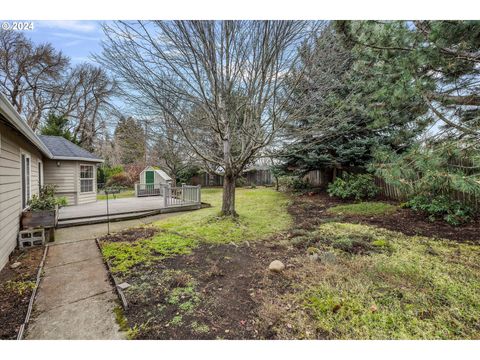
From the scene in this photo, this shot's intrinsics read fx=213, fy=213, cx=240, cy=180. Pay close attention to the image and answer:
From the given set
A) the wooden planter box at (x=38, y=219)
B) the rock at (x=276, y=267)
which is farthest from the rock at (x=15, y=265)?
the rock at (x=276, y=267)

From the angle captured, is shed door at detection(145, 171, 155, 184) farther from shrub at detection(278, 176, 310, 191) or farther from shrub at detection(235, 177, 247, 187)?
shrub at detection(278, 176, 310, 191)

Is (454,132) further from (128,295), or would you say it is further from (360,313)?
(128,295)

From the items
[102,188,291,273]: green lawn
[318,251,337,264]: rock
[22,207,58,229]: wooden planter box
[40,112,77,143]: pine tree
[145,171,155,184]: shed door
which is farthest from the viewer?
[145,171,155,184]: shed door

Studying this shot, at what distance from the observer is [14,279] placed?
9.22 ft

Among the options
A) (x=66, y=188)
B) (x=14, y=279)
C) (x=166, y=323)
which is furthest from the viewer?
(x=66, y=188)

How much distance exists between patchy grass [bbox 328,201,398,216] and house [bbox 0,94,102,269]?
7211 millimetres

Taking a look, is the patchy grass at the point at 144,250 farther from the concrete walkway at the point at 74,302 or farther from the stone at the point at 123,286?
the stone at the point at 123,286

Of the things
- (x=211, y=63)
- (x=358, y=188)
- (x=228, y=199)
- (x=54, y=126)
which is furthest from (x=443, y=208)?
(x=54, y=126)

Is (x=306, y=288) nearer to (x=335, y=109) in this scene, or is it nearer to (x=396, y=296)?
(x=396, y=296)

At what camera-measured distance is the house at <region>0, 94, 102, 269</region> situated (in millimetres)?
3199

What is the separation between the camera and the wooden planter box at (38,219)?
4270 millimetres

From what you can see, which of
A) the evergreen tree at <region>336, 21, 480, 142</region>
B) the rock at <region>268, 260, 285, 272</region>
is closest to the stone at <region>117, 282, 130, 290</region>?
the rock at <region>268, 260, 285, 272</region>

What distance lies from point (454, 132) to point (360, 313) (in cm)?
318
